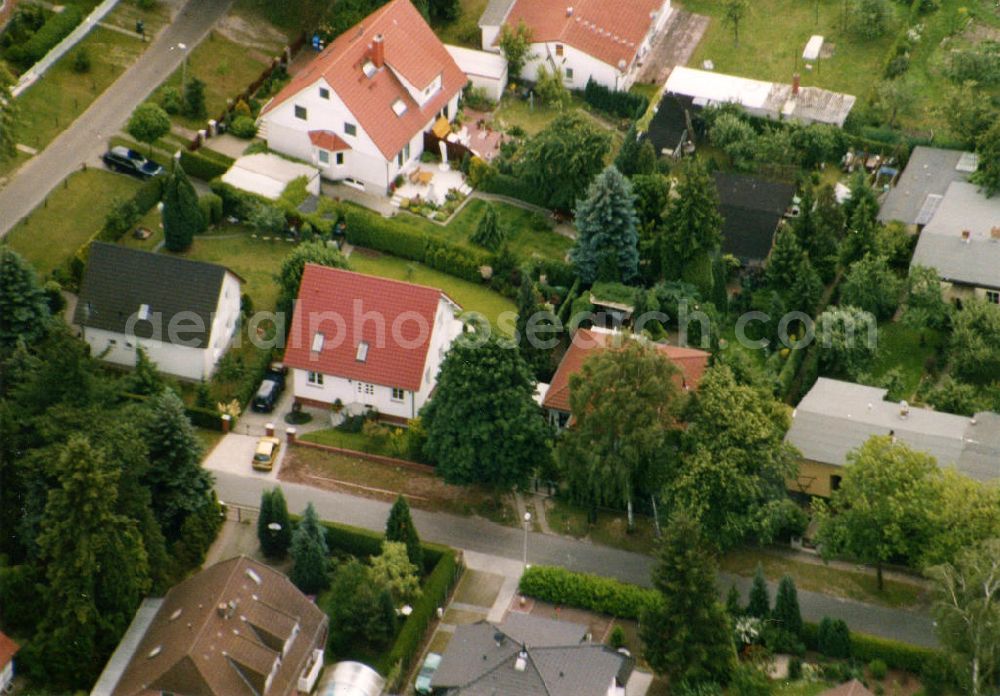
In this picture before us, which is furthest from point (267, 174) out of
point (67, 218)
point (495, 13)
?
point (495, 13)

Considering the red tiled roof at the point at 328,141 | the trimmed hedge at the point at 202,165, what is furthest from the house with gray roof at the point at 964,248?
the trimmed hedge at the point at 202,165

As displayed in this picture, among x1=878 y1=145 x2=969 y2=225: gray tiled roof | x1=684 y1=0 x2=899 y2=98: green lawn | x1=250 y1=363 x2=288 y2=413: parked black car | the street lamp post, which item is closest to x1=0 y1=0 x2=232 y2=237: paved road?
x1=250 y1=363 x2=288 y2=413: parked black car

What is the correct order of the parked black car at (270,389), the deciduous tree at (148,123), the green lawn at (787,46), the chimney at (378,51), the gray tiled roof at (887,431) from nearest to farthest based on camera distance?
the gray tiled roof at (887,431)
the parked black car at (270,389)
the deciduous tree at (148,123)
the chimney at (378,51)
the green lawn at (787,46)

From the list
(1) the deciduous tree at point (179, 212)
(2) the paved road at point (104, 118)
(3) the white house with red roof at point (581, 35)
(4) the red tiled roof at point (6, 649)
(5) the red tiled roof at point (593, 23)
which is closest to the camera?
(4) the red tiled roof at point (6, 649)

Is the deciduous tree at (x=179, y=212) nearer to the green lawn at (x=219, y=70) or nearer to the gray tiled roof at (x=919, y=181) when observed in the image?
the green lawn at (x=219, y=70)

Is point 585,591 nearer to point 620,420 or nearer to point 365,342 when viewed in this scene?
point 620,420
